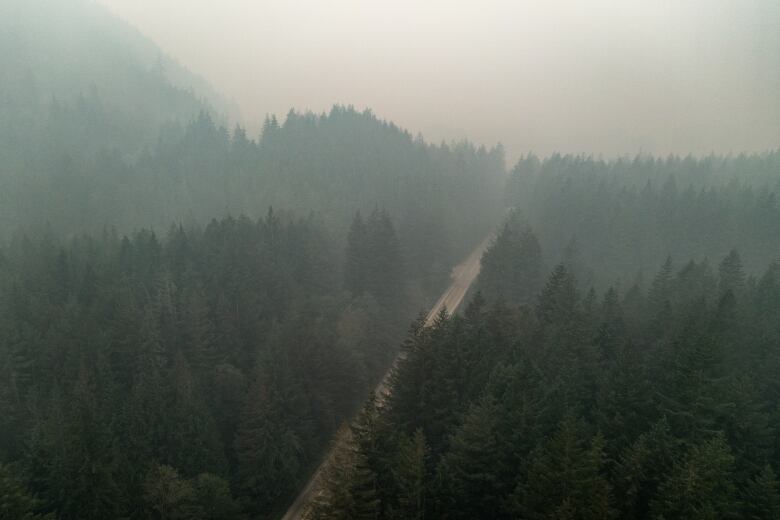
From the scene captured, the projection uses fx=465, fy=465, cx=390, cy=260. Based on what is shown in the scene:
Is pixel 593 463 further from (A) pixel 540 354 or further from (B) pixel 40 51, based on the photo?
(B) pixel 40 51

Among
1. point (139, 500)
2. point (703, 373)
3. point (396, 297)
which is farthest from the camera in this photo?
point (396, 297)

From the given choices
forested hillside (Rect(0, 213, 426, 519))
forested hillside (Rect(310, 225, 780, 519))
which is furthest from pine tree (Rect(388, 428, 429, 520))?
forested hillside (Rect(0, 213, 426, 519))

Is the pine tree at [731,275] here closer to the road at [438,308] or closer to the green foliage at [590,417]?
the green foliage at [590,417]

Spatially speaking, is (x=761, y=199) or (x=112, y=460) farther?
(x=761, y=199)

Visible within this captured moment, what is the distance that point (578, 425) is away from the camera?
19.6 m

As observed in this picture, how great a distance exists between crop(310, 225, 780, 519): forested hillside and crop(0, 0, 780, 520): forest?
129 millimetres

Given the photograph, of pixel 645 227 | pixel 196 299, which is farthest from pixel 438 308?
pixel 645 227

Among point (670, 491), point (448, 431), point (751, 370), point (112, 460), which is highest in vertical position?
point (670, 491)

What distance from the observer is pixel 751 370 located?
26.9 m

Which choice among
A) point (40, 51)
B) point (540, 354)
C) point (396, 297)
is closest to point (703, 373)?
point (540, 354)

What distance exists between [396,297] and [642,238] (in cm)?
3736

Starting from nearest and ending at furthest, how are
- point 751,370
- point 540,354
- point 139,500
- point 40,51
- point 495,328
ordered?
1. point 139,500
2. point 751,370
3. point 540,354
4. point 495,328
5. point 40,51

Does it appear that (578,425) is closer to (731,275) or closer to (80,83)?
(731,275)

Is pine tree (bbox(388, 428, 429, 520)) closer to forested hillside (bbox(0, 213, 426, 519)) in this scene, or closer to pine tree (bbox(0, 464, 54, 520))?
forested hillside (bbox(0, 213, 426, 519))
